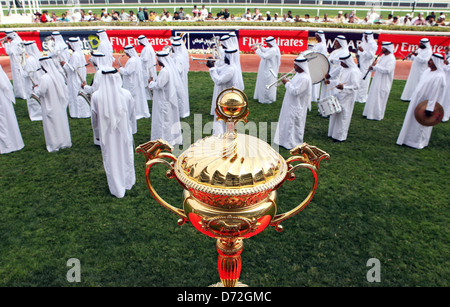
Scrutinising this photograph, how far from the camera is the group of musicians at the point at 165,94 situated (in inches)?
217

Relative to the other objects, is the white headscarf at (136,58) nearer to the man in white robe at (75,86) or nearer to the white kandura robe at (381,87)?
the man in white robe at (75,86)

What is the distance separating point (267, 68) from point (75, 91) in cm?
584

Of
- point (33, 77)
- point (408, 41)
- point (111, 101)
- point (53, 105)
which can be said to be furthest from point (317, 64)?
point (408, 41)

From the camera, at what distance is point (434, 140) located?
829 cm

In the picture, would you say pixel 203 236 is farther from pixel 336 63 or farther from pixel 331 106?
pixel 336 63

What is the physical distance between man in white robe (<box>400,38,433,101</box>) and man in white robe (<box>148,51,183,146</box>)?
25.5ft

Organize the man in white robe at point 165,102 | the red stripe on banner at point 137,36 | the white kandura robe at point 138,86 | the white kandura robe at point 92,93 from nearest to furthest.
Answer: the white kandura robe at point 92,93 < the man in white robe at point 165,102 < the white kandura robe at point 138,86 < the red stripe on banner at point 137,36

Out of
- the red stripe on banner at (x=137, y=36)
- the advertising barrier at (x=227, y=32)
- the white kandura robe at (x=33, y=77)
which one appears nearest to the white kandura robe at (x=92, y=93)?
the white kandura robe at (x=33, y=77)

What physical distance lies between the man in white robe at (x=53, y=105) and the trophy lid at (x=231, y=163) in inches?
237

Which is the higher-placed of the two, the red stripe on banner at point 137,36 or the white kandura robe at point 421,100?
the red stripe on banner at point 137,36

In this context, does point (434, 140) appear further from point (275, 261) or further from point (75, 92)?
point (75, 92)

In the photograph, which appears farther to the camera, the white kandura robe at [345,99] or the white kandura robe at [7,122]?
the white kandura robe at [345,99]

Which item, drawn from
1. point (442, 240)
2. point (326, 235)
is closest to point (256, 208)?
point (326, 235)
